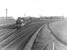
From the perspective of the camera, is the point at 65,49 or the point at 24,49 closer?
the point at 24,49

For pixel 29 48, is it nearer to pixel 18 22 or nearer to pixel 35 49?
pixel 35 49

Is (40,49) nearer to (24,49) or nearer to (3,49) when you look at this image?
(24,49)

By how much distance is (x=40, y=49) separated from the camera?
23250 millimetres

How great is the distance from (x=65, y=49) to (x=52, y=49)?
2913mm

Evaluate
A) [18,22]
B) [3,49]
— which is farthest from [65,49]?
[18,22]

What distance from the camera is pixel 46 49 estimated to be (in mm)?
23250

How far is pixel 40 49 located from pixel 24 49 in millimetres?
2855

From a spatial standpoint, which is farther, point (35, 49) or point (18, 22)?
point (18, 22)
